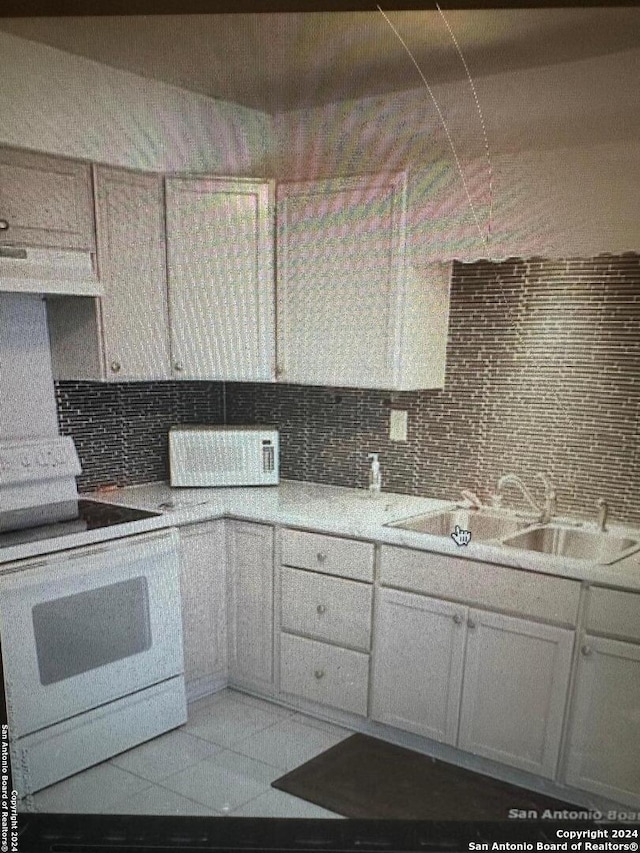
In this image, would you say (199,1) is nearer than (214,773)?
Yes

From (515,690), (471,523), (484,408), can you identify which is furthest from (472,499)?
(515,690)

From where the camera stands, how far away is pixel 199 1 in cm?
63

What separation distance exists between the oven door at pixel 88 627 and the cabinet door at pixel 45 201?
73 cm

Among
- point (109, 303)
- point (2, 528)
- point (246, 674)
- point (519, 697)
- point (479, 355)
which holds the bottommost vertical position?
point (246, 674)

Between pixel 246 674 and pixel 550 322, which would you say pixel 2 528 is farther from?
pixel 550 322

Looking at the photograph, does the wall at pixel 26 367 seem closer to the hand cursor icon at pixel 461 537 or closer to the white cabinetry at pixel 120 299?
the white cabinetry at pixel 120 299

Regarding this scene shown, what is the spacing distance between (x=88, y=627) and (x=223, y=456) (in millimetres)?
679

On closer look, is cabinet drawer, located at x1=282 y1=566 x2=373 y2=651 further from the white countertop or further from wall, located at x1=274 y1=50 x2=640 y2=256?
wall, located at x1=274 y1=50 x2=640 y2=256

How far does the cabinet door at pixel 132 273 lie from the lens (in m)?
1.69

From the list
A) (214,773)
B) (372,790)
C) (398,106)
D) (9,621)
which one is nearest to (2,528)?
(9,621)

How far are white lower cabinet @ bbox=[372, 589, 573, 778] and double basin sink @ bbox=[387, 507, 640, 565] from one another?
0.16 m

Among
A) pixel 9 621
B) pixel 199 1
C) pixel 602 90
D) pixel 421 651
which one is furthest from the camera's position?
pixel 421 651

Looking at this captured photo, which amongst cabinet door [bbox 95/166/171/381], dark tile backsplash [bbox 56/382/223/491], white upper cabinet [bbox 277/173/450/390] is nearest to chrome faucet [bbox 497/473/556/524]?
white upper cabinet [bbox 277/173/450/390]

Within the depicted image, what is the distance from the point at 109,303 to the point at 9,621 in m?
0.82
